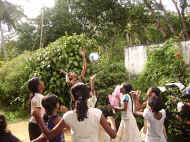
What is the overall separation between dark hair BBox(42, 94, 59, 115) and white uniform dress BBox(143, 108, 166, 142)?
136cm

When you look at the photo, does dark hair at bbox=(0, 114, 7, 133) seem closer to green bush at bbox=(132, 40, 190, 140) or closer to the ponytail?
the ponytail

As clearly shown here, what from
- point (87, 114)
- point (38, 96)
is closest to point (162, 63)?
point (38, 96)

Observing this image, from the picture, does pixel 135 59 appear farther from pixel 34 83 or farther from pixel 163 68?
pixel 34 83

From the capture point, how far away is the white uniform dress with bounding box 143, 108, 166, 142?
5.79 meters

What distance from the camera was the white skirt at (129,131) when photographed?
7941 millimetres

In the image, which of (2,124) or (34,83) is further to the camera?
(34,83)

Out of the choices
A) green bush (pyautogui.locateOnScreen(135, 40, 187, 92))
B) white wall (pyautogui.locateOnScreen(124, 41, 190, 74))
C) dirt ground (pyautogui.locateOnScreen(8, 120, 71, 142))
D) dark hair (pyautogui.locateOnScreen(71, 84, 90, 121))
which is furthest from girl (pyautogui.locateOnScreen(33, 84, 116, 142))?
white wall (pyautogui.locateOnScreen(124, 41, 190, 74))

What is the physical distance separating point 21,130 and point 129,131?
20.4 ft

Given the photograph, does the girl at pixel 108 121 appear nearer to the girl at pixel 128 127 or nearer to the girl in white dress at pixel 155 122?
the girl at pixel 128 127

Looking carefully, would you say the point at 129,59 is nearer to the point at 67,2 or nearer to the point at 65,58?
the point at 65,58

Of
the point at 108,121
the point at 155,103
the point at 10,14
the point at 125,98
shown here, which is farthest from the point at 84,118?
the point at 10,14

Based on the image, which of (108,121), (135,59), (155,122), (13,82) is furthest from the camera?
(13,82)

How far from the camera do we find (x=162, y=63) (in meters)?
13.2

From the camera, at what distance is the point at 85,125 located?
15.2 feet
